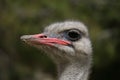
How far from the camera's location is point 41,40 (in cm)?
678

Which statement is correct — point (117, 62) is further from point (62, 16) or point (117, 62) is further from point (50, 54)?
point (50, 54)

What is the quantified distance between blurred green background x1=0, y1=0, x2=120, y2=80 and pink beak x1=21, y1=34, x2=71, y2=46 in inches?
193

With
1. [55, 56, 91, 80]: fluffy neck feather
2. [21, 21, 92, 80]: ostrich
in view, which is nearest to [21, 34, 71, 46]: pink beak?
[21, 21, 92, 80]: ostrich

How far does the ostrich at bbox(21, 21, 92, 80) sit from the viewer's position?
22.4ft

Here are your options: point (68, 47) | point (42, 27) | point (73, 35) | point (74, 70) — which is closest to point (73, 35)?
point (73, 35)

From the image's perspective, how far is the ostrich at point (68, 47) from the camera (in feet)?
22.4

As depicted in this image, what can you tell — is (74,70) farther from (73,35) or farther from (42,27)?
(42,27)

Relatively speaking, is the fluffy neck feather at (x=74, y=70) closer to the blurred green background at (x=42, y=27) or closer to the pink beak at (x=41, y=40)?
the pink beak at (x=41, y=40)

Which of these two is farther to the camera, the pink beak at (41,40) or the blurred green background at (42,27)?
the blurred green background at (42,27)

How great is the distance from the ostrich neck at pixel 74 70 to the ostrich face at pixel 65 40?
10cm

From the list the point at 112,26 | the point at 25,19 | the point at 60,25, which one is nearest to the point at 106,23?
the point at 112,26

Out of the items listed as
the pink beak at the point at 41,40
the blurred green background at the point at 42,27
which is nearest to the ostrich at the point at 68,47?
the pink beak at the point at 41,40

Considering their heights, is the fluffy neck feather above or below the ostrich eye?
A: below

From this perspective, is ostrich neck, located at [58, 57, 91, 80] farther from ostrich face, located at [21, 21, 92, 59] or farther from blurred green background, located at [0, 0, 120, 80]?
blurred green background, located at [0, 0, 120, 80]
